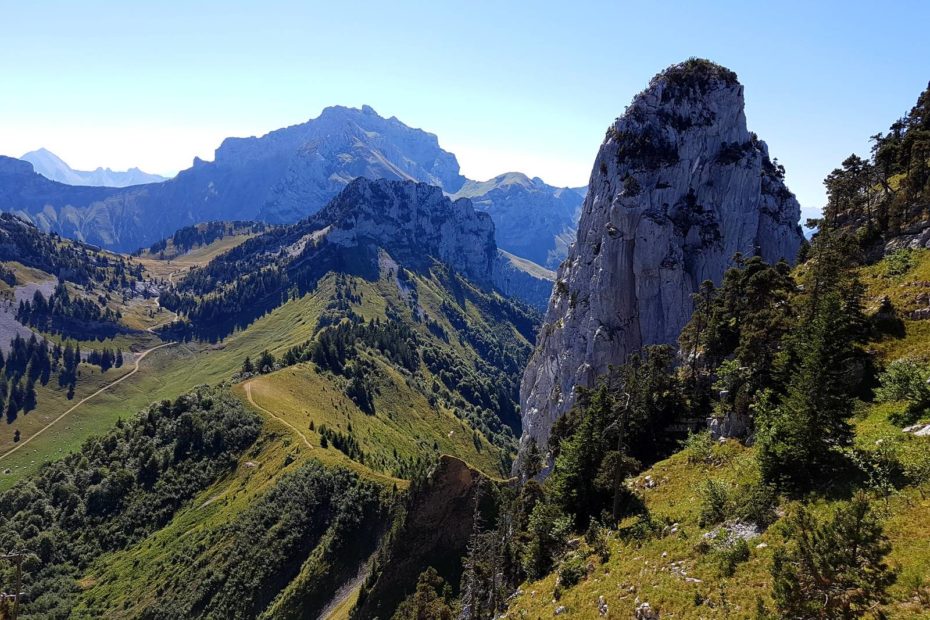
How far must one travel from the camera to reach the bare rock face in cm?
15075

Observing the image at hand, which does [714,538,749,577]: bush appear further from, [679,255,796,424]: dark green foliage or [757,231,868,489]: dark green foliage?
[679,255,796,424]: dark green foliage

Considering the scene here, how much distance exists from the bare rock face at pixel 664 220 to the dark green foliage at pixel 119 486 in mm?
103977

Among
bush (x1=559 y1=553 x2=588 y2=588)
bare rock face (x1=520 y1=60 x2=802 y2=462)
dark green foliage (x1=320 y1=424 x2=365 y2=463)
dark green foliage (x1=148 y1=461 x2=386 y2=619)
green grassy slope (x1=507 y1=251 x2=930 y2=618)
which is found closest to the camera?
green grassy slope (x1=507 y1=251 x2=930 y2=618)

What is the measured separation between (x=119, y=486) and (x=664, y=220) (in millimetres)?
181143

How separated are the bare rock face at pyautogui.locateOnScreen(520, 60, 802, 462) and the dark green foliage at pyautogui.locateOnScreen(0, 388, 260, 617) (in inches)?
4094

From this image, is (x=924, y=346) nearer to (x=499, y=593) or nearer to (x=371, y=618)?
(x=499, y=593)

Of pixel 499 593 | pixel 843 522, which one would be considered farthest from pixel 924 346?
pixel 499 593

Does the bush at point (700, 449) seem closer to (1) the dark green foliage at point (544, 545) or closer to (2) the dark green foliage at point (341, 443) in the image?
(1) the dark green foliage at point (544, 545)

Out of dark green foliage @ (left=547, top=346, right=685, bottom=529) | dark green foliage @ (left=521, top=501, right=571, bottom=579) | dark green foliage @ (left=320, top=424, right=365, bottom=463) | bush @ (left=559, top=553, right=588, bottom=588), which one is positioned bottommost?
dark green foliage @ (left=320, top=424, right=365, bottom=463)

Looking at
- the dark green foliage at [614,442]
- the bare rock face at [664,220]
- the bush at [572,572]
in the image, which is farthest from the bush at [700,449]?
the bare rock face at [664,220]

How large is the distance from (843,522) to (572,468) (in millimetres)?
36311

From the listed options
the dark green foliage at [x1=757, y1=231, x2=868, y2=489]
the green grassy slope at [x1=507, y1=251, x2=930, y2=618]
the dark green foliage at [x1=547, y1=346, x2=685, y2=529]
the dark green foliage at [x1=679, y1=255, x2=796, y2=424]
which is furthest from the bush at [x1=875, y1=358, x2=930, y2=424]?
the dark green foliage at [x1=547, y1=346, x2=685, y2=529]

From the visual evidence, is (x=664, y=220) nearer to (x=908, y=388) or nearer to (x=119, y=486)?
(x=908, y=388)

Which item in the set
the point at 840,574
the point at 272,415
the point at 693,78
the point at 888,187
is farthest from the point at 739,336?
the point at 272,415
